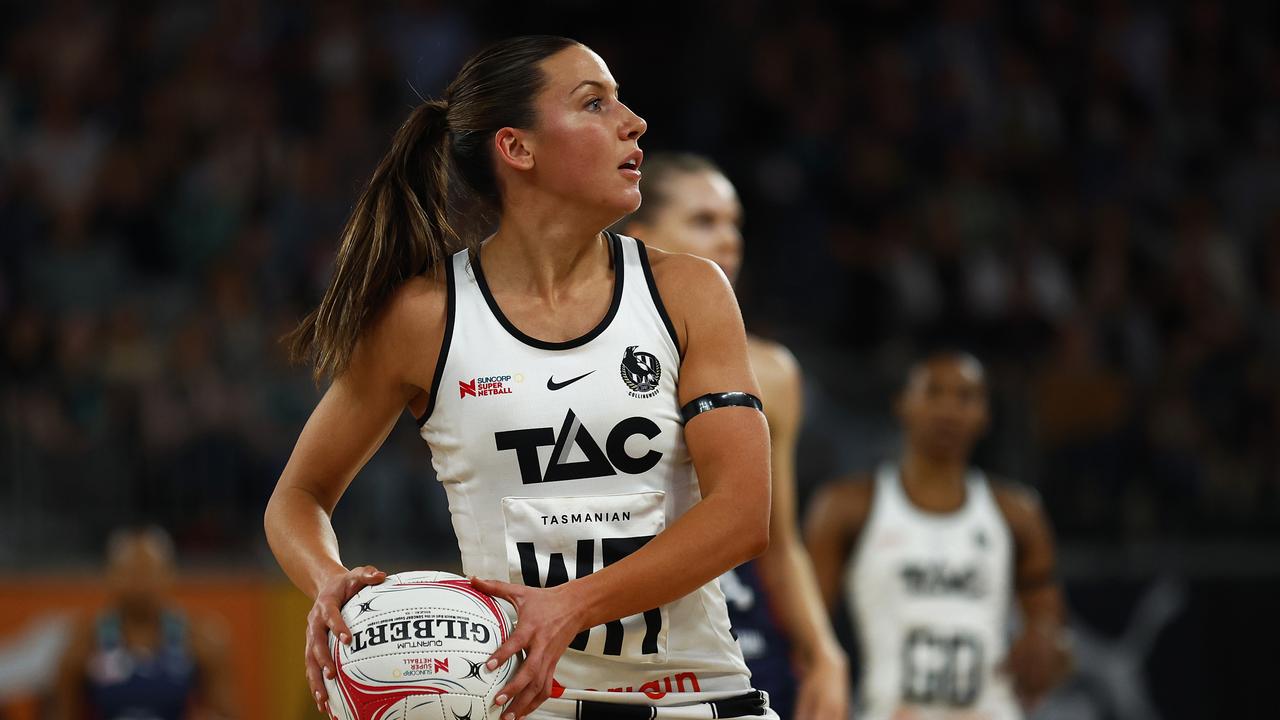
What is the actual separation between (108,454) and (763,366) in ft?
16.4

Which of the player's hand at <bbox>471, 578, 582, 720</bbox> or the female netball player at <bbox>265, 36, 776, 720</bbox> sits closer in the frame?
the player's hand at <bbox>471, 578, 582, 720</bbox>

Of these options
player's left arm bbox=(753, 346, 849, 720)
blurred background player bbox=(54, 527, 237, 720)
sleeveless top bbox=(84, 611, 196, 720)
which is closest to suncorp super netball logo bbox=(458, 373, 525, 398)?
player's left arm bbox=(753, 346, 849, 720)

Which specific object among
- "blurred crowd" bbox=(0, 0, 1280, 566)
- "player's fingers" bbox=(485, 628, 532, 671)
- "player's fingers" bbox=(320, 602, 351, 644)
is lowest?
"player's fingers" bbox=(485, 628, 532, 671)

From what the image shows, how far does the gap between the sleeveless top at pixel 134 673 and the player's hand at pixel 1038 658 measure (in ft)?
14.5

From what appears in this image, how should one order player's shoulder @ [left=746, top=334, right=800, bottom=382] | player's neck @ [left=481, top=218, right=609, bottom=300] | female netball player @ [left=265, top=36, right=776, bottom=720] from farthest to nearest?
player's shoulder @ [left=746, top=334, right=800, bottom=382], player's neck @ [left=481, top=218, right=609, bottom=300], female netball player @ [left=265, top=36, right=776, bottom=720]

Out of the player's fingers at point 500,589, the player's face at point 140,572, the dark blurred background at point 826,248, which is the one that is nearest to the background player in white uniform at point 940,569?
the dark blurred background at point 826,248

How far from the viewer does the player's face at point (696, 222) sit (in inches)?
199

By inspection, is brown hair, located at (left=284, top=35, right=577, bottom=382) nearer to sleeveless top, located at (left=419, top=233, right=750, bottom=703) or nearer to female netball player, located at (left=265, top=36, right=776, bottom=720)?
female netball player, located at (left=265, top=36, right=776, bottom=720)

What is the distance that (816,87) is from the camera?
41.8ft

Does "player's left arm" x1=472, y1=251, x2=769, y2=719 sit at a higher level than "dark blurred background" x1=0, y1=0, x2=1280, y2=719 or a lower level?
lower

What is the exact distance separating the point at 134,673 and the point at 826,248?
5361 millimetres

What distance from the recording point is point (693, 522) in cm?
306

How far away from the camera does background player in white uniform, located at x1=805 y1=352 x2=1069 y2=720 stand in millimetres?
7016

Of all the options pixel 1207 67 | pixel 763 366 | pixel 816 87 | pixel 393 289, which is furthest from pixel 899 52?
pixel 393 289
